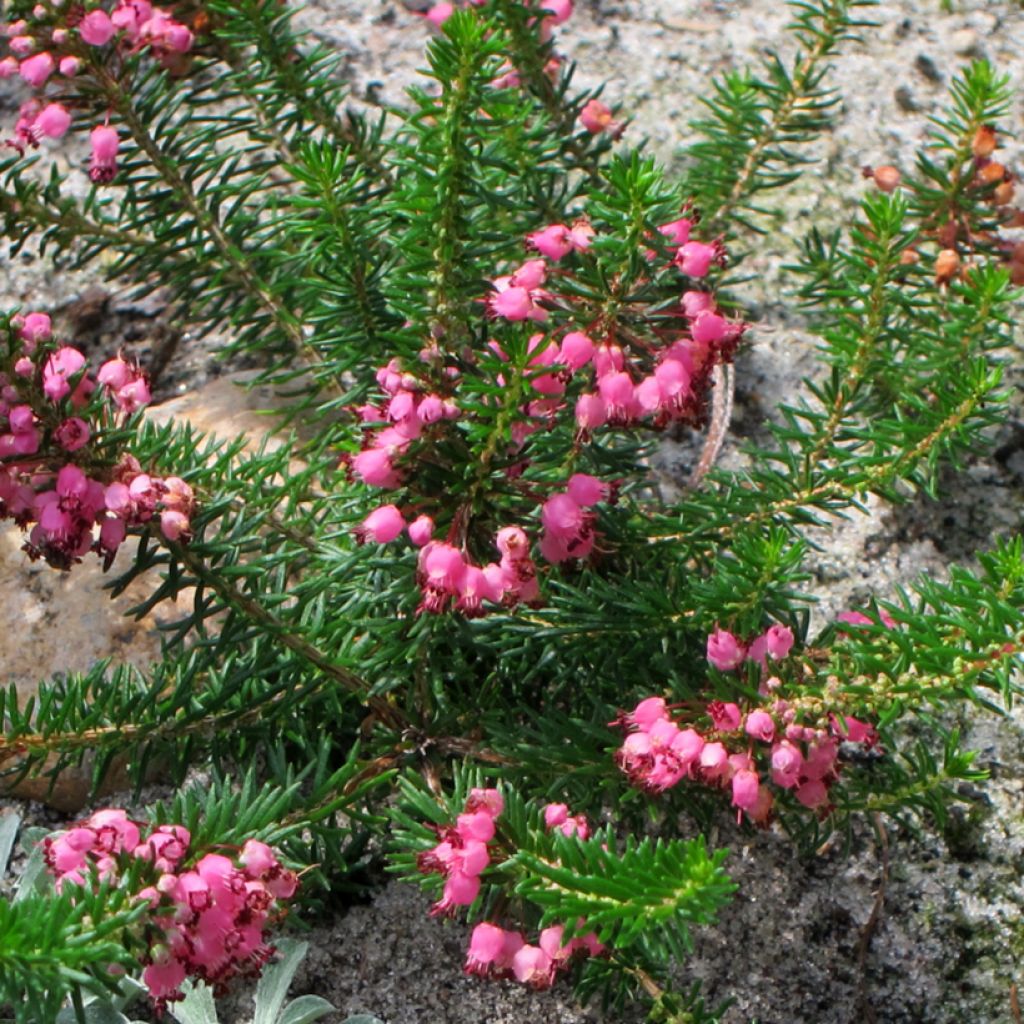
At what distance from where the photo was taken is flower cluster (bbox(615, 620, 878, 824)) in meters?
2.19

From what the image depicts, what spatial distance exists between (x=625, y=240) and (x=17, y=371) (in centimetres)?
100

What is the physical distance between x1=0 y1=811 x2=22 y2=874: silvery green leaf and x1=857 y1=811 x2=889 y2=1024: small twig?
183 centimetres

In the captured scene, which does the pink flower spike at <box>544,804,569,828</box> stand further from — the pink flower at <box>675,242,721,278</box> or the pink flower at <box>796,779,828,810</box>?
the pink flower at <box>675,242,721,278</box>

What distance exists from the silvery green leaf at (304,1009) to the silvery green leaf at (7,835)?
70 centimetres

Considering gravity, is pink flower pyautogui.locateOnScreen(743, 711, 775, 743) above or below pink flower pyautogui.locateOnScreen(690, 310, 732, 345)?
below

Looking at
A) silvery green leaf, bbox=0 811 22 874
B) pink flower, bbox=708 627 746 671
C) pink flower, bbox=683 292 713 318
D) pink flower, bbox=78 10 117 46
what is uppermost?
pink flower, bbox=78 10 117 46

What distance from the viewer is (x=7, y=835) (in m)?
2.85

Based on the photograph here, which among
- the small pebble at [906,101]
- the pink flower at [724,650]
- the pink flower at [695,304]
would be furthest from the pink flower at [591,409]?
the small pebble at [906,101]

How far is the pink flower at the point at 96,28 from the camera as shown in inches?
114

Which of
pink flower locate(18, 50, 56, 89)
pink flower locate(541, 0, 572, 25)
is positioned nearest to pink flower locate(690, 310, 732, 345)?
pink flower locate(541, 0, 572, 25)

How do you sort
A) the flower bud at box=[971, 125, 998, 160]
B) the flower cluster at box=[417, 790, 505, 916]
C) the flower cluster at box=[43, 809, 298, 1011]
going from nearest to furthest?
the flower cluster at box=[43, 809, 298, 1011]
the flower cluster at box=[417, 790, 505, 916]
the flower bud at box=[971, 125, 998, 160]

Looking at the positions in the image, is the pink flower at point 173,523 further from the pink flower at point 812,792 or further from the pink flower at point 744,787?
the pink flower at point 812,792

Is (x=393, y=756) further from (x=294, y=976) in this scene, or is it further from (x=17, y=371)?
(x=17, y=371)

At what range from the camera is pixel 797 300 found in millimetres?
4047
